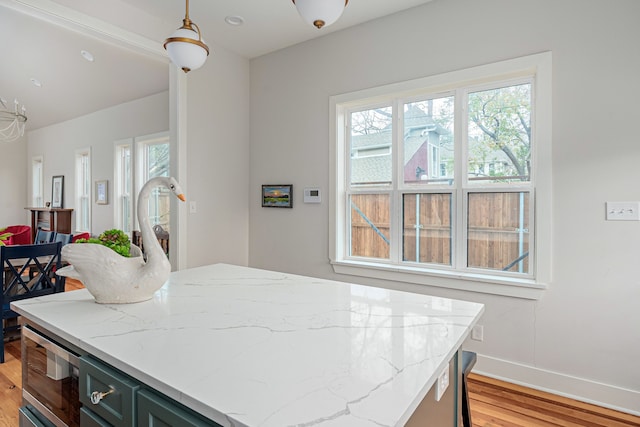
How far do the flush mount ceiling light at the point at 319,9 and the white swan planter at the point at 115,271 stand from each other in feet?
3.29

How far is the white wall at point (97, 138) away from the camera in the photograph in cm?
523

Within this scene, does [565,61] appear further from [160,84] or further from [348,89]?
[160,84]

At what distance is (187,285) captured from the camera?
1.61 metres

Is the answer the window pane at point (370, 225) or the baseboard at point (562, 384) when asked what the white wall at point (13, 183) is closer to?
the window pane at point (370, 225)

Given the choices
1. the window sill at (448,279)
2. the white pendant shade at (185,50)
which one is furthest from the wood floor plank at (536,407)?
the white pendant shade at (185,50)

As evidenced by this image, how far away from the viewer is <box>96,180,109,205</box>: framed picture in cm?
597

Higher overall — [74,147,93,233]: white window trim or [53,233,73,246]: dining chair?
[74,147,93,233]: white window trim

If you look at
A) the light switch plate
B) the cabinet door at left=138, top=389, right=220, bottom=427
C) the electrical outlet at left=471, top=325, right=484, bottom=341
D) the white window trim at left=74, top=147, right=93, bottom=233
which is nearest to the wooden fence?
the light switch plate

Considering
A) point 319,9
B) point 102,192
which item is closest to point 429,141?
point 319,9

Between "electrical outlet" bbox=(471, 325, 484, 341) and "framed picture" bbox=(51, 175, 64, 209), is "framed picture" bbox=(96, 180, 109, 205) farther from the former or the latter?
"electrical outlet" bbox=(471, 325, 484, 341)

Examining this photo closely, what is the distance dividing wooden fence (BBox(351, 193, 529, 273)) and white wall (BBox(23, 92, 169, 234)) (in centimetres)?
335

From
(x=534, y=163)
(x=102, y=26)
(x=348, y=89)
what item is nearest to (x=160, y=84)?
(x=102, y=26)

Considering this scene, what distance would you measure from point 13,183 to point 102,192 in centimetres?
364

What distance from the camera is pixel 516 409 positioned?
2.18m
